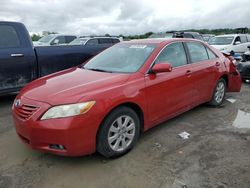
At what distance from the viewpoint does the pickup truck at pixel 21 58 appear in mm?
5477

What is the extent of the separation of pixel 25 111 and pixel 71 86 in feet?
2.03

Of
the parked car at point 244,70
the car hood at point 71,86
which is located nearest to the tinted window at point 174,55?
the car hood at point 71,86

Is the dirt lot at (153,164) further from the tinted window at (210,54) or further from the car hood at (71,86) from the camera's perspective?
the tinted window at (210,54)

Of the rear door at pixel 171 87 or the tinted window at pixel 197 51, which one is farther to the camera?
the tinted window at pixel 197 51

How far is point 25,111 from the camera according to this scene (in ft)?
10.5

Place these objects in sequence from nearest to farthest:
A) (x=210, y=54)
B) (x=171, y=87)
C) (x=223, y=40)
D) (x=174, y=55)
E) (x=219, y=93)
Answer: (x=171, y=87), (x=174, y=55), (x=210, y=54), (x=219, y=93), (x=223, y=40)

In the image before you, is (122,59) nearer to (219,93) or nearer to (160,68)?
(160,68)

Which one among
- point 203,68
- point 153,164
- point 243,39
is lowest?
point 153,164

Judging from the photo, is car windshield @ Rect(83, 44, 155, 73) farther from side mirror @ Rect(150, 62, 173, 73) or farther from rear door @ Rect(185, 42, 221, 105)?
rear door @ Rect(185, 42, 221, 105)

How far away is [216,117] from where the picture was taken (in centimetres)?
505

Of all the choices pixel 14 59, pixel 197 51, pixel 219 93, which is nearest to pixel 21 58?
pixel 14 59

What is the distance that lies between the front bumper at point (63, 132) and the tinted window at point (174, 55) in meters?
1.59

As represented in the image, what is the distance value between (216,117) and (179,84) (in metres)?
1.27

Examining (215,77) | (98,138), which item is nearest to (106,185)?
(98,138)
